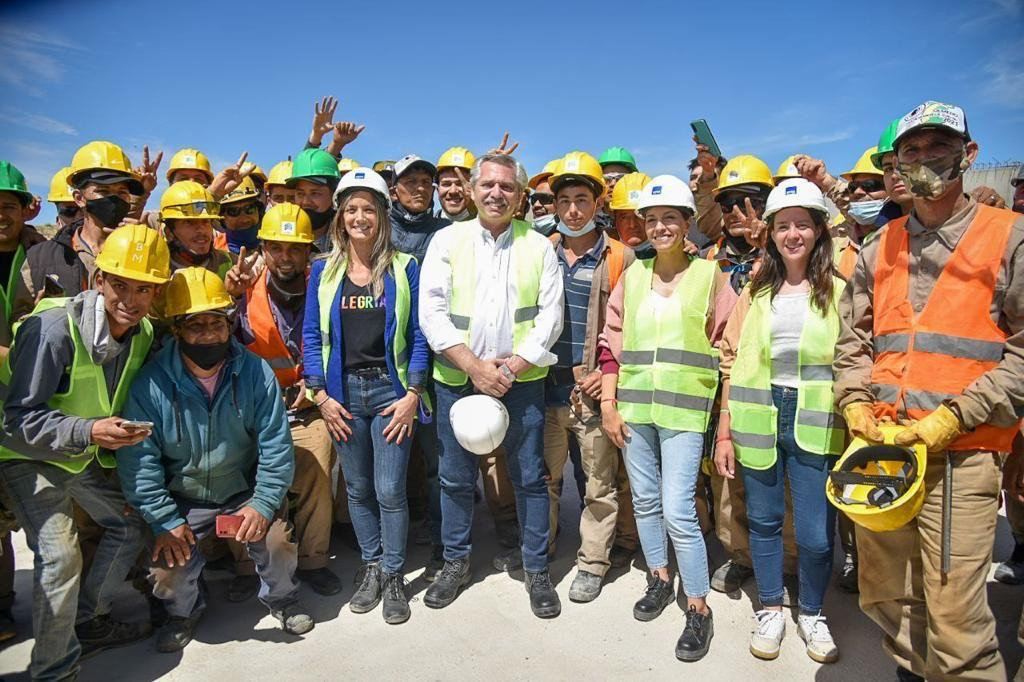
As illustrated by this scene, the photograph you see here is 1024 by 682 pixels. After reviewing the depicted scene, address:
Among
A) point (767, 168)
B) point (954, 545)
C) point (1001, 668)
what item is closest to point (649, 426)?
point (954, 545)

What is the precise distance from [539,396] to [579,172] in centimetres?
151

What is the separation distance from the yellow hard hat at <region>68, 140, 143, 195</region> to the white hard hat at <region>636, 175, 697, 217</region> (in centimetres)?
358

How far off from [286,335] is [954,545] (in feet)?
12.8

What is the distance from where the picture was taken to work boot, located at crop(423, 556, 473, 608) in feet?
13.3

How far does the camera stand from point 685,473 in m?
3.62

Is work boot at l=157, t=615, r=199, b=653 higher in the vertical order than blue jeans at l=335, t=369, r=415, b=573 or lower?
lower

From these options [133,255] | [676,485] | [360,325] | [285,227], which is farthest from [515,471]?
[133,255]

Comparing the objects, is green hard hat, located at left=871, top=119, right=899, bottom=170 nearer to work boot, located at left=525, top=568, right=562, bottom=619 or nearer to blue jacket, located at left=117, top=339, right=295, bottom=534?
work boot, located at left=525, top=568, right=562, bottom=619

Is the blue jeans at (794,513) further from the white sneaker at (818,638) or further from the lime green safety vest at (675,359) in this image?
the lime green safety vest at (675,359)

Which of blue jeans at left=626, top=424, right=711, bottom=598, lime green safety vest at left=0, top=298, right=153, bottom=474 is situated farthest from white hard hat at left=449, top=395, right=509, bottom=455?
lime green safety vest at left=0, top=298, right=153, bottom=474

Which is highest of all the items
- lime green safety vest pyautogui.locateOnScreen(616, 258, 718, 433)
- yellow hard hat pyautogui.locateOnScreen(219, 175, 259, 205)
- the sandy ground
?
yellow hard hat pyautogui.locateOnScreen(219, 175, 259, 205)

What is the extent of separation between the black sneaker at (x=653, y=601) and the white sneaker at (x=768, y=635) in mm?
554

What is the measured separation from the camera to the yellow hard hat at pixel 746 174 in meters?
4.54

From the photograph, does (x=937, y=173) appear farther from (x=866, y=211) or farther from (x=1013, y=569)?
(x=1013, y=569)
